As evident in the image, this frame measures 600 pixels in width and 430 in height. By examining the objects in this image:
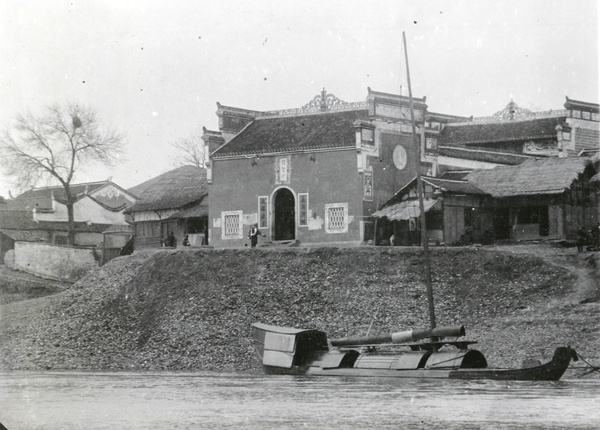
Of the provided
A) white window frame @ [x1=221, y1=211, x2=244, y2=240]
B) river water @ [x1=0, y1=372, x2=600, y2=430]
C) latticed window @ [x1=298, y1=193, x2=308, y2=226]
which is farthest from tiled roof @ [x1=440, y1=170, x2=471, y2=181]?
river water @ [x1=0, y1=372, x2=600, y2=430]

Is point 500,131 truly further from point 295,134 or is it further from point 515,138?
point 295,134

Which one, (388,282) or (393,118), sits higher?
(393,118)

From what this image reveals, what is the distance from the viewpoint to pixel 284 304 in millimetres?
39000

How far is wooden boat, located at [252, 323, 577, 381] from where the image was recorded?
2764 cm

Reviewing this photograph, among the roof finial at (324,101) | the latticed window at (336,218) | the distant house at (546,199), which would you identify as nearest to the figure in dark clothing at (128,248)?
the roof finial at (324,101)

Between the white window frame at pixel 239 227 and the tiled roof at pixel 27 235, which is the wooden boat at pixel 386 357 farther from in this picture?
the tiled roof at pixel 27 235

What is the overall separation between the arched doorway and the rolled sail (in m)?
14.4

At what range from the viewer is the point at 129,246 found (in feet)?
182

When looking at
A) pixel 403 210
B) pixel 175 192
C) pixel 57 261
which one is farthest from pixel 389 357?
pixel 57 261

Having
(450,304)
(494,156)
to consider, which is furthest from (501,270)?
(494,156)

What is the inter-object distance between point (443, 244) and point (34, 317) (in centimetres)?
1587

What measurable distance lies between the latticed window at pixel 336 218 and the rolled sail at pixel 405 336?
491 inches

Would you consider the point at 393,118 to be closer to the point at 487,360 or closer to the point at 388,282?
the point at 388,282

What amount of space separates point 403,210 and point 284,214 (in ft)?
19.8
